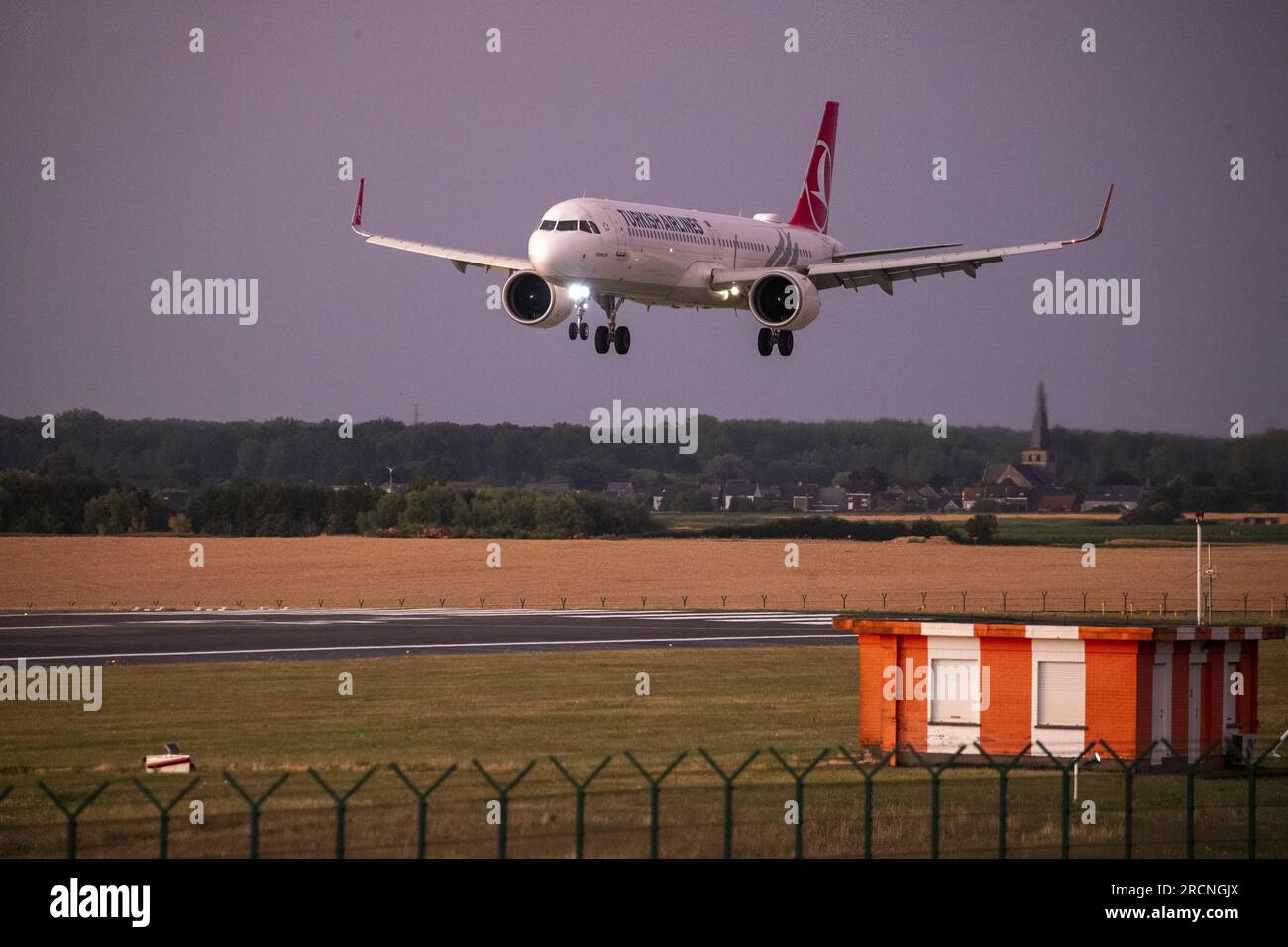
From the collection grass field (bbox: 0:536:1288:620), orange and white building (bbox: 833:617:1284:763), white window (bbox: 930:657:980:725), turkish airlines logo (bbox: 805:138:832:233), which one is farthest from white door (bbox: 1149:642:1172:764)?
turkish airlines logo (bbox: 805:138:832:233)

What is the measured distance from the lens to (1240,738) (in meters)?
39.8

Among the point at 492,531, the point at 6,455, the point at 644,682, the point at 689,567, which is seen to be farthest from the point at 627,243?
the point at 6,455

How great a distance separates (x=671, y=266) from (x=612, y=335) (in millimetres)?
3245

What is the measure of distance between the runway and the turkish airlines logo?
741 inches

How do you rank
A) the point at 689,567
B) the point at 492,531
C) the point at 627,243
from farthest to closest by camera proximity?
the point at 492,531, the point at 689,567, the point at 627,243

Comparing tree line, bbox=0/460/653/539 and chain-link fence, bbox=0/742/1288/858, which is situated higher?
tree line, bbox=0/460/653/539

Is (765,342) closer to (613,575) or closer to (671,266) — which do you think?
(671,266)

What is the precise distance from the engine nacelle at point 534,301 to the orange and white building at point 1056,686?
25.3 m

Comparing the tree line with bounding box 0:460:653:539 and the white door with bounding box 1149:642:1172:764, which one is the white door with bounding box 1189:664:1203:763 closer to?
the white door with bounding box 1149:642:1172:764

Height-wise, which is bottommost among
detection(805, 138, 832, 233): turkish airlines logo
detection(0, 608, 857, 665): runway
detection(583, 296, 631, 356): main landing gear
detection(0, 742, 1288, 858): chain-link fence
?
detection(0, 608, 857, 665): runway

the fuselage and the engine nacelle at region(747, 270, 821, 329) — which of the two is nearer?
the fuselage

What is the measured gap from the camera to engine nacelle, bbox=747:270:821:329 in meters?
65.6
